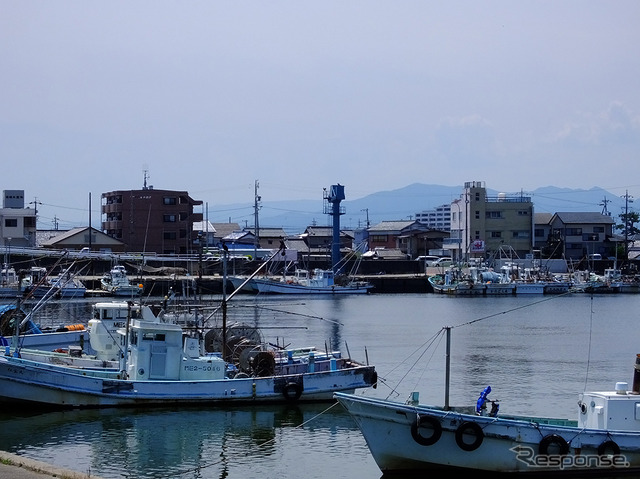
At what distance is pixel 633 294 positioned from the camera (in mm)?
91688

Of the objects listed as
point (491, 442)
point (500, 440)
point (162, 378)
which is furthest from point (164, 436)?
point (500, 440)

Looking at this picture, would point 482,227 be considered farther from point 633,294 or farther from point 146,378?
point 146,378

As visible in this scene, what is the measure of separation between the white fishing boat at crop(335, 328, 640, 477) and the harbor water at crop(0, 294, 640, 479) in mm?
2117

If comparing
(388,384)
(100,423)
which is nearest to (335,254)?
(388,384)

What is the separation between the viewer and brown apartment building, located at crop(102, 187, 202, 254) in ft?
306

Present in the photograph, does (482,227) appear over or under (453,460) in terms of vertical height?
over

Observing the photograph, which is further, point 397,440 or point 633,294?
point 633,294

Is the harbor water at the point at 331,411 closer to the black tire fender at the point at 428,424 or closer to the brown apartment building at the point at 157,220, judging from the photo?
the black tire fender at the point at 428,424

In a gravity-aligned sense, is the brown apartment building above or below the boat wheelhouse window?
above

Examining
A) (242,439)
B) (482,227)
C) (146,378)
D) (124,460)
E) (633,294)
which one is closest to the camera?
(124,460)

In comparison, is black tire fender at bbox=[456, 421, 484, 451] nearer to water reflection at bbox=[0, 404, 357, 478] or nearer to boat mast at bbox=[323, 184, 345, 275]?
water reflection at bbox=[0, 404, 357, 478]

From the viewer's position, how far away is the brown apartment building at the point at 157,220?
306 feet

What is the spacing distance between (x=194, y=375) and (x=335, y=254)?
70443 millimetres

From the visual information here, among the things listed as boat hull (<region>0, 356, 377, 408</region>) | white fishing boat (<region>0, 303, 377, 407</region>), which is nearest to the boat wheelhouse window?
white fishing boat (<region>0, 303, 377, 407</region>)
